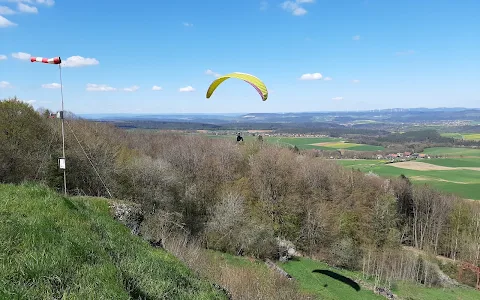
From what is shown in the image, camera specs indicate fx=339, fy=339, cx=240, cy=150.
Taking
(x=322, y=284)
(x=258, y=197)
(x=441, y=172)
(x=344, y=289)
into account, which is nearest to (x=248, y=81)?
(x=322, y=284)

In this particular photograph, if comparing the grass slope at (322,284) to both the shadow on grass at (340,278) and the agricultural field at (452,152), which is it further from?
the agricultural field at (452,152)

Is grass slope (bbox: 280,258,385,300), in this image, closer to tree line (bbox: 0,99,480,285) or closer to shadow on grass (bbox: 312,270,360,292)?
shadow on grass (bbox: 312,270,360,292)

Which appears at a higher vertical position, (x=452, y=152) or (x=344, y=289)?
(x=452, y=152)

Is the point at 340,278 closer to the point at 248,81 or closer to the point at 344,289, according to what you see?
the point at 344,289

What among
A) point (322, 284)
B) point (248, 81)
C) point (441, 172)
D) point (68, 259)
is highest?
point (248, 81)

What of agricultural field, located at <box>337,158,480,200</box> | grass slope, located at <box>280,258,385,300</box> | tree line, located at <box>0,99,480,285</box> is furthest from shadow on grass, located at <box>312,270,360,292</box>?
agricultural field, located at <box>337,158,480,200</box>

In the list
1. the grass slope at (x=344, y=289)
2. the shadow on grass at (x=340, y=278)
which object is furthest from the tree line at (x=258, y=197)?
the shadow on grass at (x=340, y=278)
